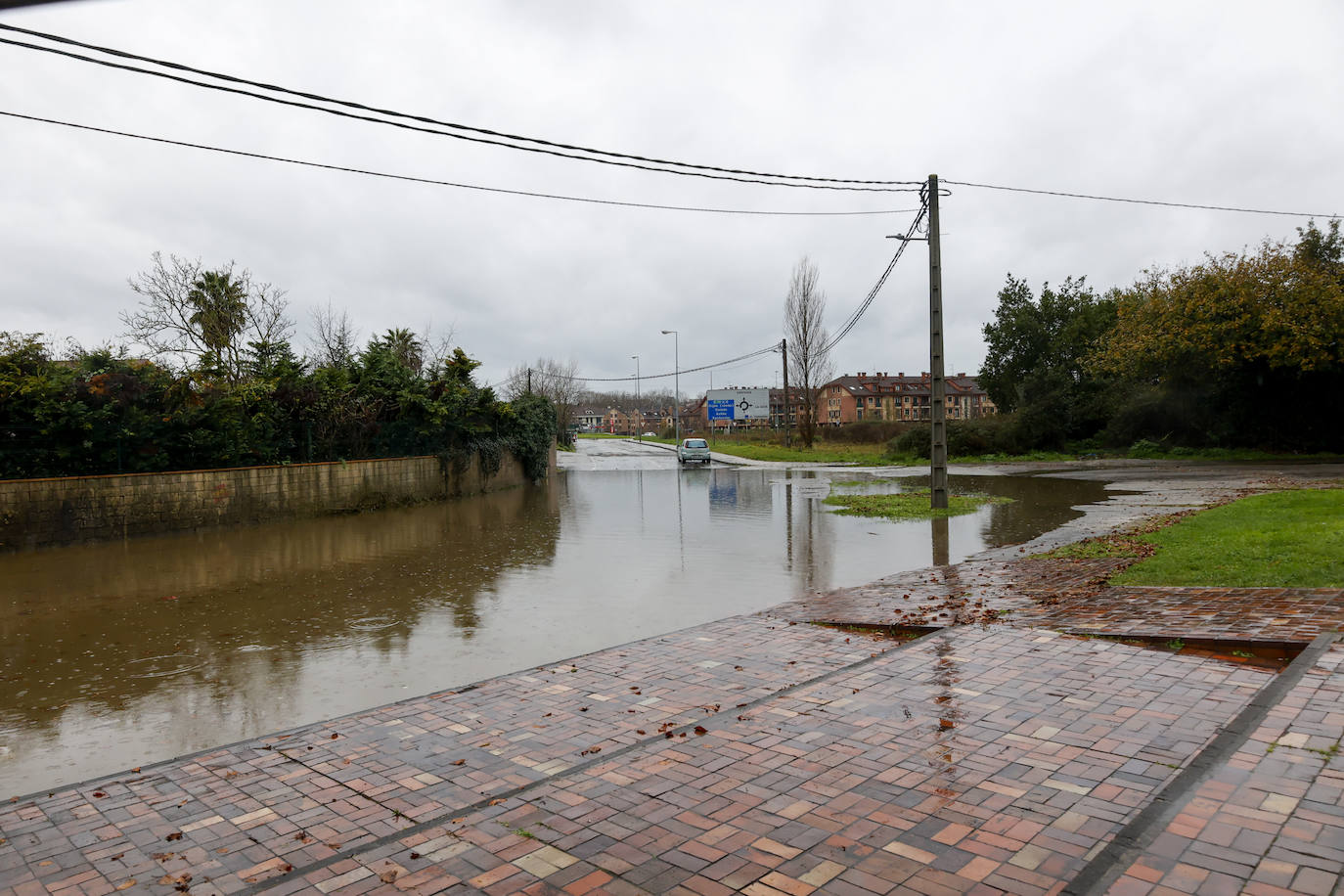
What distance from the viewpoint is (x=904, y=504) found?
19625 millimetres

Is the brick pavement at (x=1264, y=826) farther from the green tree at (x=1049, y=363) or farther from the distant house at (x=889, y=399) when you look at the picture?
the distant house at (x=889, y=399)

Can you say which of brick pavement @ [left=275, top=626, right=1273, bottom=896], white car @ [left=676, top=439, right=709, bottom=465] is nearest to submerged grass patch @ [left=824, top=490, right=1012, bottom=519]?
brick pavement @ [left=275, top=626, right=1273, bottom=896]

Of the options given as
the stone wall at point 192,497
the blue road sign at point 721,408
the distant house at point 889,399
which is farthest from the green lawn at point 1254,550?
the distant house at point 889,399

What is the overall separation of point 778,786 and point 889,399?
13818 centimetres

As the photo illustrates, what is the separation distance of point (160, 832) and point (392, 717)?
5.43 ft

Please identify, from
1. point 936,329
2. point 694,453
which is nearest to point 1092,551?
point 936,329

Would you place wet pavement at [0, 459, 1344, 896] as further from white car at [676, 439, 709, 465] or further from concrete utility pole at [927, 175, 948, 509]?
white car at [676, 439, 709, 465]

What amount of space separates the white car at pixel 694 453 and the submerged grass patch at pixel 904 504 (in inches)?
904

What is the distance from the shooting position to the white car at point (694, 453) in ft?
151

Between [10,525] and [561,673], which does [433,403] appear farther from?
[561,673]

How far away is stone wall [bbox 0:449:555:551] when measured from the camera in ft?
47.4

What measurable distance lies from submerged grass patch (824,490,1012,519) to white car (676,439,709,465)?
904 inches

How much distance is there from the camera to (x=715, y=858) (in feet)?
11.1

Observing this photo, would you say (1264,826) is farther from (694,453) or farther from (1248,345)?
(694,453)
